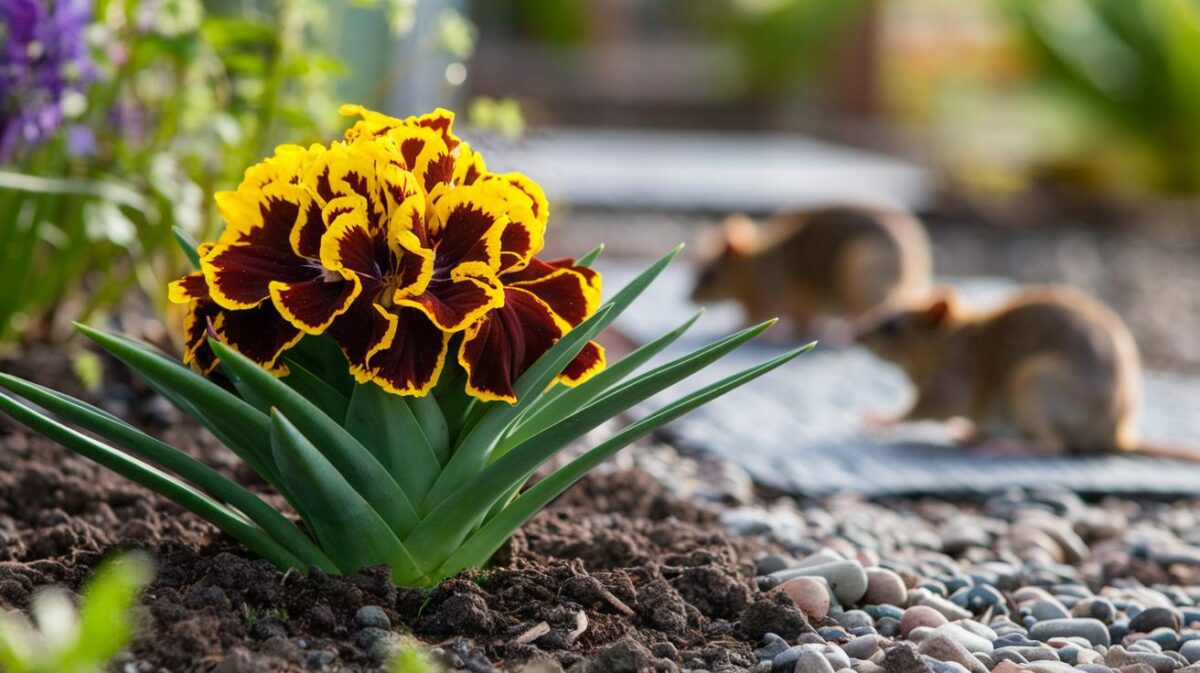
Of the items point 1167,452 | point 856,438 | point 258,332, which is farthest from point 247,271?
point 1167,452

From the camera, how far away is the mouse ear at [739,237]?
235 inches

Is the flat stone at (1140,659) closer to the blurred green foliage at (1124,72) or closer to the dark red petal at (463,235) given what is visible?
the dark red petal at (463,235)

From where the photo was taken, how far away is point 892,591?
2.61 meters

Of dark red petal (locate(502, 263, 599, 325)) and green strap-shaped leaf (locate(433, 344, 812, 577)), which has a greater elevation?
dark red petal (locate(502, 263, 599, 325))

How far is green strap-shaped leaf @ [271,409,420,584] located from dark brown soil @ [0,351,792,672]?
4 centimetres

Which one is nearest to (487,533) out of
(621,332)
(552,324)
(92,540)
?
(552,324)

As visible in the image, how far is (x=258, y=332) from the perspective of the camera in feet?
7.07

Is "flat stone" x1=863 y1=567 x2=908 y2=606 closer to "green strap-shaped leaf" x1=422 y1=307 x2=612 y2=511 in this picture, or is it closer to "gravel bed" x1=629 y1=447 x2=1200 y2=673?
"gravel bed" x1=629 y1=447 x2=1200 y2=673

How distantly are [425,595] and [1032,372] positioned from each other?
8.11 ft

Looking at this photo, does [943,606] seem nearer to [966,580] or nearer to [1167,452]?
[966,580]

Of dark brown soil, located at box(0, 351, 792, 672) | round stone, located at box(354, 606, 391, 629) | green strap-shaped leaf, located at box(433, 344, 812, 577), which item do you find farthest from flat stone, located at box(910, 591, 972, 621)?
round stone, located at box(354, 606, 391, 629)

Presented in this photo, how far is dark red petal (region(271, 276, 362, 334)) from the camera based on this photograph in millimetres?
2045

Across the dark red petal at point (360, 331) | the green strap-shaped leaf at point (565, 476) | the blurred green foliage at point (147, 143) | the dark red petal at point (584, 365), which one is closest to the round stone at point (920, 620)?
the green strap-shaped leaf at point (565, 476)

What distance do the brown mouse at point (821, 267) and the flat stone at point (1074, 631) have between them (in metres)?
3.08
